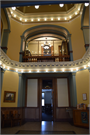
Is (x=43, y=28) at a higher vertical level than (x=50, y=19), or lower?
lower

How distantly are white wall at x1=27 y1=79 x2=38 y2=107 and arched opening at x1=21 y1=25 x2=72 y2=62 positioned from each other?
6.67ft

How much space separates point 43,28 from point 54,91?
6070 mm

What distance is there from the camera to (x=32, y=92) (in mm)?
9594

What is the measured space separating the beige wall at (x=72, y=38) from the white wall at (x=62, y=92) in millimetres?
2475

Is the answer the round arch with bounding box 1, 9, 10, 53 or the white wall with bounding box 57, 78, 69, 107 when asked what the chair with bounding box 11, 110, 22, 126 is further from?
the round arch with bounding box 1, 9, 10, 53

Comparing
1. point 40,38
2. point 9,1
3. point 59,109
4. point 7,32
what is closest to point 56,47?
point 40,38

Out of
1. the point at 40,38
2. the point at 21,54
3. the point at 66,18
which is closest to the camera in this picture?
the point at 21,54

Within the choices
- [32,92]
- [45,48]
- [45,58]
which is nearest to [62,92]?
[32,92]

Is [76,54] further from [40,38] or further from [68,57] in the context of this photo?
[40,38]

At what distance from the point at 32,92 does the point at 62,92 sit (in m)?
2.64

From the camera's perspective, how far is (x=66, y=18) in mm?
10234

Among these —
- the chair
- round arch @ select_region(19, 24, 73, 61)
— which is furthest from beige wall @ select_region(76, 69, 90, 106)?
the chair

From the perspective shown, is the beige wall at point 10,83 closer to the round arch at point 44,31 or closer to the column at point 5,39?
the round arch at point 44,31

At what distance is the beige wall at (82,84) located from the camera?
7558 mm
